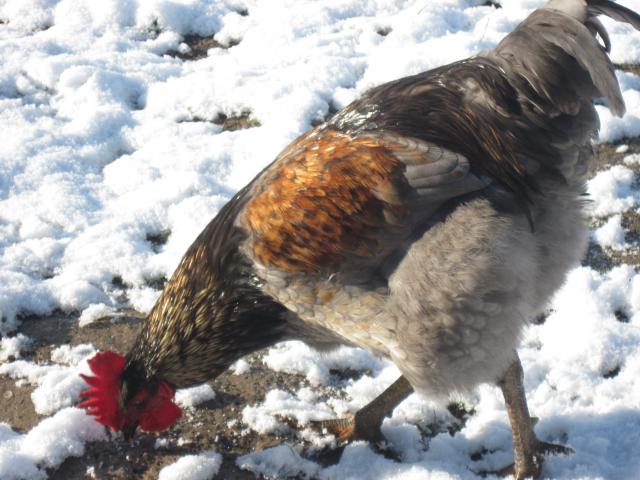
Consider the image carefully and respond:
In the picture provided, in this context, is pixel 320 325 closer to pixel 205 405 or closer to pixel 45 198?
pixel 205 405

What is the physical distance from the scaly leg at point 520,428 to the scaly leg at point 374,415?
0.44 metres

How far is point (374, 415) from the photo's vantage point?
3.23m

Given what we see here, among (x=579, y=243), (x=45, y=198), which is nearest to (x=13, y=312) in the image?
(x=45, y=198)

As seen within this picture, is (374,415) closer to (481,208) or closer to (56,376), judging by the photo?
(481,208)

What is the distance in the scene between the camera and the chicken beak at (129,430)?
118 inches

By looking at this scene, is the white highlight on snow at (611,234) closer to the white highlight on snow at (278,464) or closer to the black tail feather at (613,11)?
the black tail feather at (613,11)

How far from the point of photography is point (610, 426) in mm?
3182

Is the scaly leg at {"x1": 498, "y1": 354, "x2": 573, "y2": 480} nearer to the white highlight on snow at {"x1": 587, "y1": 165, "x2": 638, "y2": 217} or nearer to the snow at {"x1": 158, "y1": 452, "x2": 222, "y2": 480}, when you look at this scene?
the snow at {"x1": 158, "y1": 452, "x2": 222, "y2": 480}

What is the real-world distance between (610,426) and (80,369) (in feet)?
7.65

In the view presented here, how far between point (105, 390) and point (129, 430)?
20cm

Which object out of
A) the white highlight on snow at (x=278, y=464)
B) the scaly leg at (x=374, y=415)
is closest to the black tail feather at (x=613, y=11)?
the scaly leg at (x=374, y=415)

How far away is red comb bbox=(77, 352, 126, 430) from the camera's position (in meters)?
2.95

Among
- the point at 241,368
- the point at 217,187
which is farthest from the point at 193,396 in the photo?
the point at 217,187

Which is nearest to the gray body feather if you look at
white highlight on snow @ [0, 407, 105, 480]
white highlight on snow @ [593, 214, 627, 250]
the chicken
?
the chicken
